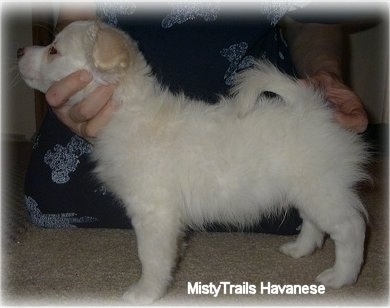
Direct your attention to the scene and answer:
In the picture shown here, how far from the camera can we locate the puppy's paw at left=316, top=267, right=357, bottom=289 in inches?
64.2

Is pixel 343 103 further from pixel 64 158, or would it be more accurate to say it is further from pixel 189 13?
pixel 64 158

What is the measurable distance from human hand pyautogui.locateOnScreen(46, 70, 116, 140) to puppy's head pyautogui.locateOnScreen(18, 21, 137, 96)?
4 cm

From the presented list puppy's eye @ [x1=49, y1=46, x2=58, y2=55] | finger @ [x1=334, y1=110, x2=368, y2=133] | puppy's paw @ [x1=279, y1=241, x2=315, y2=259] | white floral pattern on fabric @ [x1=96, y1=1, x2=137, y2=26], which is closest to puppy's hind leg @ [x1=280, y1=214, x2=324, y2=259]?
puppy's paw @ [x1=279, y1=241, x2=315, y2=259]

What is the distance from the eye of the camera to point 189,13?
2268 mm

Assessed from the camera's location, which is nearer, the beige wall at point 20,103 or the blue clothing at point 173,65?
the blue clothing at point 173,65

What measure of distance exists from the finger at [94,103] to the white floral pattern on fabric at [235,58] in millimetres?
755

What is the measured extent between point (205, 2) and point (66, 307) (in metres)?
1.50

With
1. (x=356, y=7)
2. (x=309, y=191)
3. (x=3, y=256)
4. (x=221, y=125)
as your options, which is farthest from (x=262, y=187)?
(x=356, y=7)

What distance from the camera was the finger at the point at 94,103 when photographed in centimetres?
169

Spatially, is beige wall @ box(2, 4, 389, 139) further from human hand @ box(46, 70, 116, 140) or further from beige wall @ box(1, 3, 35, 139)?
human hand @ box(46, 70, 116, 140)

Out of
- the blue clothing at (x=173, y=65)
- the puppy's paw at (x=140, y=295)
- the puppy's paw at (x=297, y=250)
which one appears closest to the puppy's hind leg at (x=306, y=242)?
the puppy's paw at (x=297, y=250)

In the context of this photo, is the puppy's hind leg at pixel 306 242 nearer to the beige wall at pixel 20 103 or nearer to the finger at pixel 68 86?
the finger at pixel 68 86

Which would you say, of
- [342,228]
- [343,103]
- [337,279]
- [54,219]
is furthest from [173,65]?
[337,279]

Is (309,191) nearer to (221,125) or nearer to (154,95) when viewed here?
(221,125)
